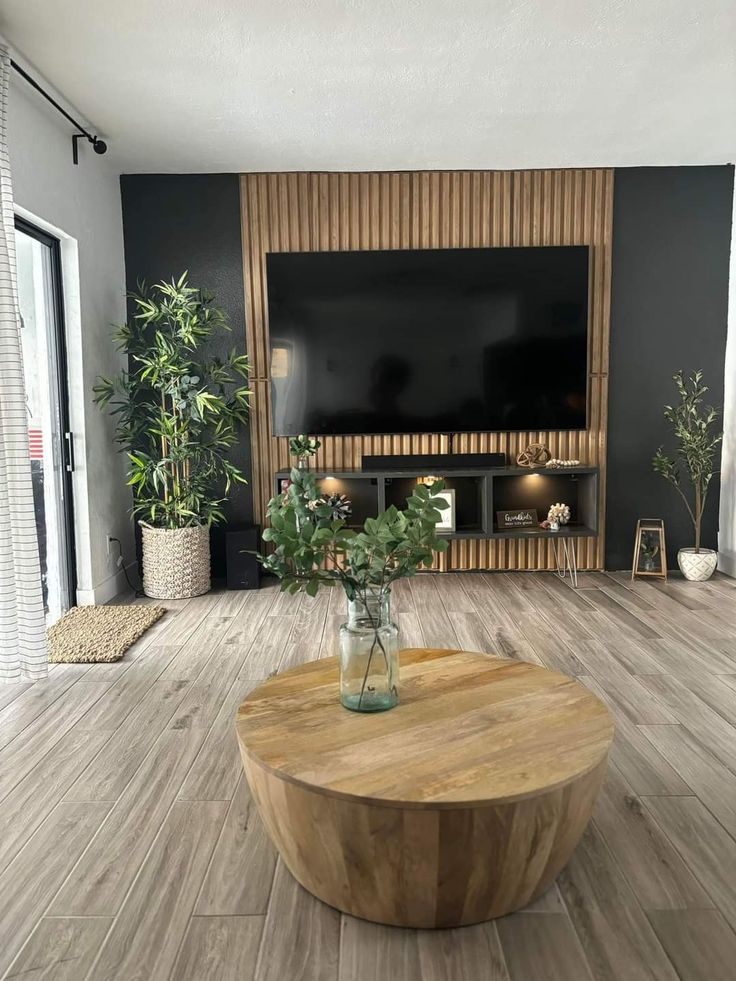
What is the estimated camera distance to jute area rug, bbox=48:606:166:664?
360 cm

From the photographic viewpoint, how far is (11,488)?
321 cm

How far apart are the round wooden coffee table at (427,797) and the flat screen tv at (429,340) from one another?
3430 mm

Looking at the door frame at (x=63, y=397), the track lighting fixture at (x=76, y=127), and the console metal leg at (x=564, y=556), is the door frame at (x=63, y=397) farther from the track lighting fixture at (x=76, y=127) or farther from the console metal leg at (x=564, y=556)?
the console metal leg at (x=564, y=556)

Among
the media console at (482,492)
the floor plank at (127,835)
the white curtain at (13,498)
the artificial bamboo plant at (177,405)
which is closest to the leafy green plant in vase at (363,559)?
the floor plank at (127,835)

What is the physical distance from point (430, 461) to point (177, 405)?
166 centimetres

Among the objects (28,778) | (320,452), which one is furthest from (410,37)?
(28,778)

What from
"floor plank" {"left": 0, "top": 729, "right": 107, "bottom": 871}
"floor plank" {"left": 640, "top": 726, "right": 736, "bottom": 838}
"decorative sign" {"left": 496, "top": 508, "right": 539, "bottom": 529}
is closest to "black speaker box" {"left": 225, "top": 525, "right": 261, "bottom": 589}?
"decorative sign" {"left": 496, "top": 508, "right": 539, "bottom": 529}

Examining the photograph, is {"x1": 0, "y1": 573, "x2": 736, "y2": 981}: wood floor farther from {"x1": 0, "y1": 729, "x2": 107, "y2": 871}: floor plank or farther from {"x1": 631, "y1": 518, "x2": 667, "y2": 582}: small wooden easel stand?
{"x1": 631, "y1": 518, "x2": 667, "y2": 582}: small wooden easel stand

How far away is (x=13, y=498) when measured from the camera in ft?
10.5

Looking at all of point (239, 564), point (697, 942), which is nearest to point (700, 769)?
point (697, 942)

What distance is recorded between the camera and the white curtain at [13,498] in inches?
123

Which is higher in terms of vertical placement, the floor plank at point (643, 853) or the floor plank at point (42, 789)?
the floor plank at point (643, 853)

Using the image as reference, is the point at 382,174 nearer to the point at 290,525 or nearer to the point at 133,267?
the point at 133,267

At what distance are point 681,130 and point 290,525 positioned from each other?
12.5 feet
